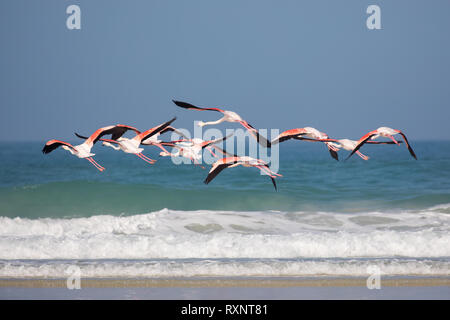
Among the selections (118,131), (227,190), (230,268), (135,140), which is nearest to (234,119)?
(135,140)

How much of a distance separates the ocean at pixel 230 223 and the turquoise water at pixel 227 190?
4 cm

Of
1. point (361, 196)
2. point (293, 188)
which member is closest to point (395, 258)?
point (361, 196)

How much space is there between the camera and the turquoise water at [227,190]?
46.3 ft

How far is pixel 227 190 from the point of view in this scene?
1545cm

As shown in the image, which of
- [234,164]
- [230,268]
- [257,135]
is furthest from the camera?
[230,268]

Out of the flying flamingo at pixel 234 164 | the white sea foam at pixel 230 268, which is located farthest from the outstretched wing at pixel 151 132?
the white sea foam at pixel 230 268

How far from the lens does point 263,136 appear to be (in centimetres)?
310

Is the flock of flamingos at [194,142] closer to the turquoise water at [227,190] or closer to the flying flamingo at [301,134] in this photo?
the flying flamingo at [301,134]

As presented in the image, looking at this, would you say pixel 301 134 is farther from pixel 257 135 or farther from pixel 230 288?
pixel 230 288

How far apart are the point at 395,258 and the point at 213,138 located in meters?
5.53

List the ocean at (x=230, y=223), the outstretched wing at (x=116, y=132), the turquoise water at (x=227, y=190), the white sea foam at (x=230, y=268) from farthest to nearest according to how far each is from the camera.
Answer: the turquoise water at (x=227, y=190) < the ocean at (x=230, y=223) < the white sea foam at (x=230, y=268) < the outstretched wing at (x=116, y=132)

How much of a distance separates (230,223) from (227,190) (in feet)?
15.4

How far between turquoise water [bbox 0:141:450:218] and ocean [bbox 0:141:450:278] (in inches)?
1.4
